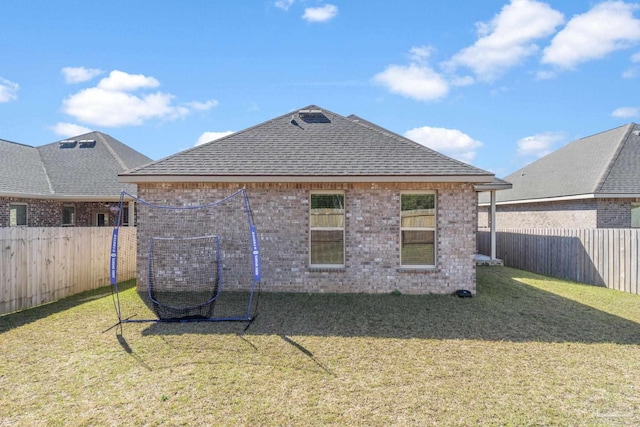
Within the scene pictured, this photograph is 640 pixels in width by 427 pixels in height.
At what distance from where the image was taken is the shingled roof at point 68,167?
1505cm

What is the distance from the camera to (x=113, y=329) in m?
6.30

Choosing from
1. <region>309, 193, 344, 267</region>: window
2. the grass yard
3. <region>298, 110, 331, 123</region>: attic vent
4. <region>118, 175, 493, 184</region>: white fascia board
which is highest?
<region>298, 110, 331, 123</region>: attic vent

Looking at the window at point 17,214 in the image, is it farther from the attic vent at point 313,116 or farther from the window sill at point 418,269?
the window sill at point 418,269

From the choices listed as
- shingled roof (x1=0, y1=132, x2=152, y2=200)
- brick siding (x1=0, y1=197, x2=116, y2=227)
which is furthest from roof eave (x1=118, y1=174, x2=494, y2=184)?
brick siding (x1=0, y1=197, x2=116, y2=227)

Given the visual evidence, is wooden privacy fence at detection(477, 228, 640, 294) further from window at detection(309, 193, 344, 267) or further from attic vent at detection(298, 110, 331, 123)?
attic vent at detection(298, 110, 331, 123)

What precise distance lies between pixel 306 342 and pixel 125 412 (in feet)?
8.71

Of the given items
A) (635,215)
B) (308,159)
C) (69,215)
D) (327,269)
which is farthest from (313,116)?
(635,215)

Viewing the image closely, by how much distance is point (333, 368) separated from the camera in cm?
468

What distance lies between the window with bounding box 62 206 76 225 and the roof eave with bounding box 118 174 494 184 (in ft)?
31.8

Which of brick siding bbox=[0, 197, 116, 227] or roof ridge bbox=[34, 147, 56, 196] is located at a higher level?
roof ridge bbox=[34, 147, 56, 196]

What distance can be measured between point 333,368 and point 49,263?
7607 millimetres

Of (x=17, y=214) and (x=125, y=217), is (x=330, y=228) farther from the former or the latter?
(x=17, y=214)

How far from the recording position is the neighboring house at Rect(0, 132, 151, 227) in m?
14.5

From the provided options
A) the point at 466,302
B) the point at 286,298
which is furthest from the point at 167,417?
the point at 466,302
